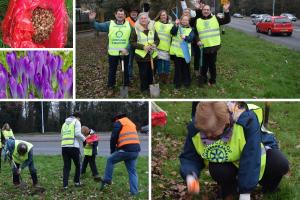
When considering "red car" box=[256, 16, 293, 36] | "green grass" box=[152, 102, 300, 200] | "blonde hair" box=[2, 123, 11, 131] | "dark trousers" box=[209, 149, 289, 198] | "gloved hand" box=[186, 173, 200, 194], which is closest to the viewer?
"gloved hand" box=[186, 173, 200, 194]

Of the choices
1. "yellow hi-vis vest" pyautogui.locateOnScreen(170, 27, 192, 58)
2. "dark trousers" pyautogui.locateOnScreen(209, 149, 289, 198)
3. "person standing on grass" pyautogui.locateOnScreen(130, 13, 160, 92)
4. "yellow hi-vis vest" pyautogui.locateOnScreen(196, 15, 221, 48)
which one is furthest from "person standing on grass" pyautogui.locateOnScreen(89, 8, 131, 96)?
"dark trousers" pyautogui.locateOnScreen(209, 149, 289, 198)

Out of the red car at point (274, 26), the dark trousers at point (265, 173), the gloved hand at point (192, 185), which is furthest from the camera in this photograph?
the red car at point (274, 26)

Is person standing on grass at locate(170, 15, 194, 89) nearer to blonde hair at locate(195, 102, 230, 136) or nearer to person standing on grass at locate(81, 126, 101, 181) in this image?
person standing on grass at locate(81, 126, 101, 181)

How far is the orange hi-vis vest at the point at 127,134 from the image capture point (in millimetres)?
4082

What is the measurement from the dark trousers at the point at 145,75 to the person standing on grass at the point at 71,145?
6.86 ft

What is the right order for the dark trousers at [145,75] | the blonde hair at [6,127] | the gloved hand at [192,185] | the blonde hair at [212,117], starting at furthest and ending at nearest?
the dark trousers at [145,75] → the blonde hair at [6,127] → the gloved hand at [192,185] → the blonde hair at [212,117]

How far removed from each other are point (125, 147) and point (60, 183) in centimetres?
81

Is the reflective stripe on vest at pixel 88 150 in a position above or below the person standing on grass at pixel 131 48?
below

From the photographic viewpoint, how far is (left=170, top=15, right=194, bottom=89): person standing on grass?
6.53 meters

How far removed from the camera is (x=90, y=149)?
14.7 ft

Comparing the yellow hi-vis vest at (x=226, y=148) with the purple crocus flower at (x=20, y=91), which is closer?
the yellow hi-vis vest at (x=226, y=148)

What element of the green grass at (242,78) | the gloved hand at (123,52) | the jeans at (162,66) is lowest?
the green grass at (242,78)

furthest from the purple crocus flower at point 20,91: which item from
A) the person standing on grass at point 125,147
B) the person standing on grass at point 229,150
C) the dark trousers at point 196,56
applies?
the dark trousers at point 196,56

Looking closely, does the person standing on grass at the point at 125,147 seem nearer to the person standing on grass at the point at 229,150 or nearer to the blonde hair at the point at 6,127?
the person standing on grass at the point at 229,150
